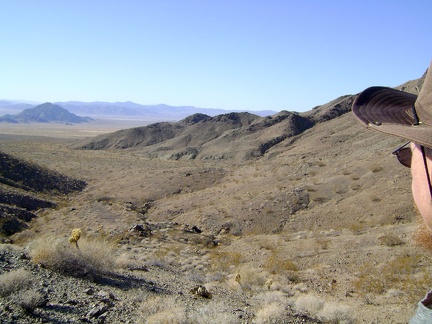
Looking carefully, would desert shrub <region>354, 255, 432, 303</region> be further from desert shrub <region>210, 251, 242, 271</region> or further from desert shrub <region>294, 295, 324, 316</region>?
desert shrub <region>210, 251, 242, 271</region>

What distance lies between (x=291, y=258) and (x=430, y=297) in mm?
10945

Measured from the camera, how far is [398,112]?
2.66 meters

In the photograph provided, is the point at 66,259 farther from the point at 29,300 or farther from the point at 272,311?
the point at 272,311

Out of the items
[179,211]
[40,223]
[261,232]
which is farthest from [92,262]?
[179,211]

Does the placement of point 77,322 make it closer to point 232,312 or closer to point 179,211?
point 232,312

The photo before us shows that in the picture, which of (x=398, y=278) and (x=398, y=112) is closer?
(x=398, y=112)

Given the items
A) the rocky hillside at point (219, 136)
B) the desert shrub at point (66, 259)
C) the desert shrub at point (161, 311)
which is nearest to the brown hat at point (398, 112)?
the desert shrub at point (161, 311)

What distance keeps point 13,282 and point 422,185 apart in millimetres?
6741

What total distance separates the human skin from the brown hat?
0.13 meters

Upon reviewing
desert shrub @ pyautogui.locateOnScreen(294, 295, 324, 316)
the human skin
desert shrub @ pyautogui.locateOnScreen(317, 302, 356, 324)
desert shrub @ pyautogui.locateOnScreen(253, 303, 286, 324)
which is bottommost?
desert shrub @ pyautogui.locateOnScreen(294, 295, 324, 316)

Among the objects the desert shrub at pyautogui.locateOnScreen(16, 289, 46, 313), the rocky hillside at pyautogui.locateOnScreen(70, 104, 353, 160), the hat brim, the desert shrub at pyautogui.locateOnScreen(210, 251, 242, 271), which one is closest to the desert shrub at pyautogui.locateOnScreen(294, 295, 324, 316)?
the desert shrub at pyautogui.locateOnScreen(16, 289, 46, 313)

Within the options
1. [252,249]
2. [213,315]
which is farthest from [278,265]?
[213,315]

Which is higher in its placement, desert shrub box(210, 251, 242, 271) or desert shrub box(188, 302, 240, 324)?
desert shrub box(188, 302, 240, 324)

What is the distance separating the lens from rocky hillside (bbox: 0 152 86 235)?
19906 mm
